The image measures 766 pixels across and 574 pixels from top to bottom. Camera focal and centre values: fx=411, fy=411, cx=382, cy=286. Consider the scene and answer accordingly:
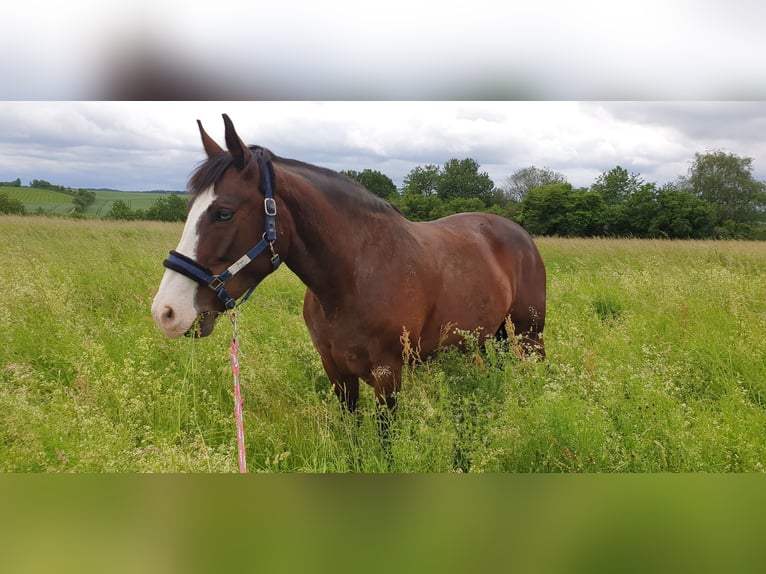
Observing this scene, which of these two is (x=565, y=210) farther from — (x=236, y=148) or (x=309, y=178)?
(x=236, y=148)

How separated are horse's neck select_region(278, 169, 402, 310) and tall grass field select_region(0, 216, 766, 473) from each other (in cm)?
52

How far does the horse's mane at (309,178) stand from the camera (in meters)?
1.61

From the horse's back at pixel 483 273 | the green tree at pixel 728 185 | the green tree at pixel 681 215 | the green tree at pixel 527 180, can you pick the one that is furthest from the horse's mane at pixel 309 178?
the green tree at pixel 728 185

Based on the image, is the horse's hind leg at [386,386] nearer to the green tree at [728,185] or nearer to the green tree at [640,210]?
the green tree at [640,210]

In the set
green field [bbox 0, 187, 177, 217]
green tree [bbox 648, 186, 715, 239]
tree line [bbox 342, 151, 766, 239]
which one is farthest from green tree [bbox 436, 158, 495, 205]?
green field [bbox 0, 187, 177, 217]

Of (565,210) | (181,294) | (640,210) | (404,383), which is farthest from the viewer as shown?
(404,383)

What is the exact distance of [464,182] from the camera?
1.65m

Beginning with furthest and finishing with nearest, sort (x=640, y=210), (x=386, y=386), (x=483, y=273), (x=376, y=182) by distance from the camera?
(x=483, y=273) → (x=386, y=386) → (x=376, y=182) → (x=640, y=210)

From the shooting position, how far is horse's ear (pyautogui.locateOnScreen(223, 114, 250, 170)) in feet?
4.75

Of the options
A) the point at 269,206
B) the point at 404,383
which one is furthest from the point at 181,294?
the point at 404,383

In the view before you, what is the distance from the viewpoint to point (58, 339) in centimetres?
255

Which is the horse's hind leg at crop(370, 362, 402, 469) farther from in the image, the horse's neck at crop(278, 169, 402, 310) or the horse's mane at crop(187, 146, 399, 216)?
the horse's mane at crop(187, 146, 399, 216)

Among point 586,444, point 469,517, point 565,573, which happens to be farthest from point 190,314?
point 586,444

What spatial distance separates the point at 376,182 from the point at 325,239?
1.21ft
